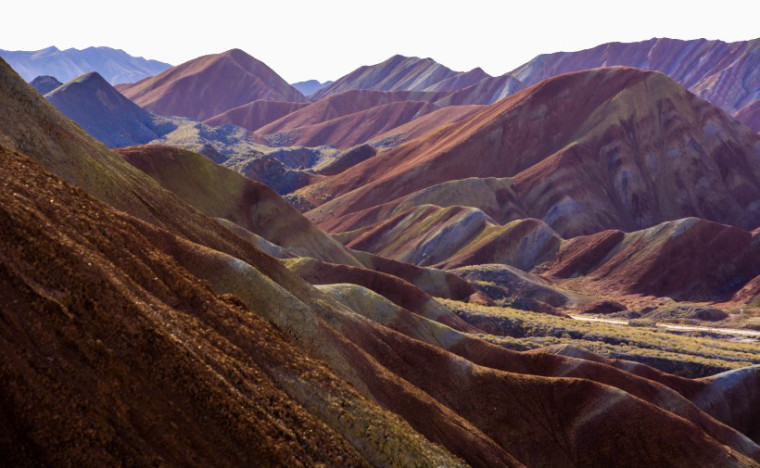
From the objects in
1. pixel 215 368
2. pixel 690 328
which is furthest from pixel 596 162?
pixel 215 368

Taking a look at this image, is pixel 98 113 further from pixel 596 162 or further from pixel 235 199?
pixel 596 162

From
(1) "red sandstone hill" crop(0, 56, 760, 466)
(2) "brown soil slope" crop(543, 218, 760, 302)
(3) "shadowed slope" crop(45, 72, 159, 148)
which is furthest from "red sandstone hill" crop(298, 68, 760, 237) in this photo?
(1) "red sandstone hill" crop(0, 56, 760, 466)

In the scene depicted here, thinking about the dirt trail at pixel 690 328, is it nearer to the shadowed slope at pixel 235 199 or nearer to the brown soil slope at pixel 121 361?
the shadowed slope at pixel 235 199

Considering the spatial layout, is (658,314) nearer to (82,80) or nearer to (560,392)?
(560,392)

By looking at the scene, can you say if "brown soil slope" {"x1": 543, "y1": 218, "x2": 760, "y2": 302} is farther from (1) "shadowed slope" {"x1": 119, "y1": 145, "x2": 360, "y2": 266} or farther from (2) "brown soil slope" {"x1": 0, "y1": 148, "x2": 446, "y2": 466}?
(2) "brown soil slope" {"x1": 0, "y1": 148, "x2": 446, "y2": 466}

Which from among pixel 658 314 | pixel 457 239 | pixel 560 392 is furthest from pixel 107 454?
pixel 457 239
